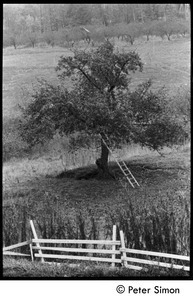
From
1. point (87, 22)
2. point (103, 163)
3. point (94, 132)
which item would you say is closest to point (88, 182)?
point (103, 163)

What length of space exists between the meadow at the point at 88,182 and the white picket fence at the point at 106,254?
0.58m

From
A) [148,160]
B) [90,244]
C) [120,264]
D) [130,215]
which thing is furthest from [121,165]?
[120,264]

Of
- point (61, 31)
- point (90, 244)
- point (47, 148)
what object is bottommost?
point (90, 244)

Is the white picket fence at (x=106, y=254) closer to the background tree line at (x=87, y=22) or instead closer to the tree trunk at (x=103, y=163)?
the tree trunk at (x=103, y=163)

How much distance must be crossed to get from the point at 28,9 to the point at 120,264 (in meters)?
6.83

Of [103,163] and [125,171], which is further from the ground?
[103,163]

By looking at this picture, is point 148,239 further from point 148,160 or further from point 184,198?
point 148,160

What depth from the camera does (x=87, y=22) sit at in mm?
16719

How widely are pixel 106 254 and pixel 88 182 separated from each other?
5351 mm

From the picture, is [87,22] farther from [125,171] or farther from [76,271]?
[76,271]

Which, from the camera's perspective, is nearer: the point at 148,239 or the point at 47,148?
the point at 148,239

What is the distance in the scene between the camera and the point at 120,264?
42.6ft

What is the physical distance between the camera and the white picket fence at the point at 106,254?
494 inches

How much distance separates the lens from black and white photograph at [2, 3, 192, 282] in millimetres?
14296
